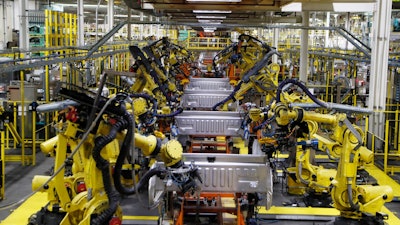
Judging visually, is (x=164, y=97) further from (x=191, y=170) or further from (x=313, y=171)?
(x=191, y=170)

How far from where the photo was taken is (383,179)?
1009 cm

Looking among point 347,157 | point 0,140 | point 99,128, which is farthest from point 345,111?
point 0,140

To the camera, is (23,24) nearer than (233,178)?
No

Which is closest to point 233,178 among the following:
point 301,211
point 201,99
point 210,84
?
point 301,211

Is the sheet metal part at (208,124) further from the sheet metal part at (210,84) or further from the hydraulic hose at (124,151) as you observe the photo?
the sheet metal part at (210,84)

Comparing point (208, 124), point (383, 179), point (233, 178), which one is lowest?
point (383, 179)

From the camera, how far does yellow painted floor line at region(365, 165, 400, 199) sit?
942 centimetres

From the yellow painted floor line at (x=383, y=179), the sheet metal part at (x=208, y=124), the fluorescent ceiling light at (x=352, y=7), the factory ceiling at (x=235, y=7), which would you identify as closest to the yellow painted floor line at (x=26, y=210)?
the sheet metal part at (x=208, y=124)

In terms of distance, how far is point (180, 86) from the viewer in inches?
585

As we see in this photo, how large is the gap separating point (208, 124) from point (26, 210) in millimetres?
3306

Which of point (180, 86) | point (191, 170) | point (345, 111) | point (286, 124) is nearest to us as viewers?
point (191, 170)

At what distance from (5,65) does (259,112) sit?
14.9ft

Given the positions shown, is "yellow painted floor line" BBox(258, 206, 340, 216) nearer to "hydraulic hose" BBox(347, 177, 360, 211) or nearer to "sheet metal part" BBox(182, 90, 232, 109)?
"hydraulic hose" BBox(347, 177, 360, 211)

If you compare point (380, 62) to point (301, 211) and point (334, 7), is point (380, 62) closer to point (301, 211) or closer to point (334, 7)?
point (334, 7)
